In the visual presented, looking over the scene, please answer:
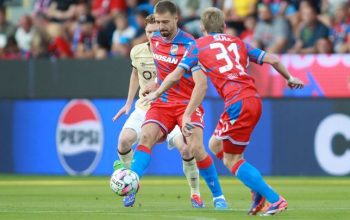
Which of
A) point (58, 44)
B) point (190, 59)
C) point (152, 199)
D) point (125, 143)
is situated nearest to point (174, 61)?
point (190, 59)

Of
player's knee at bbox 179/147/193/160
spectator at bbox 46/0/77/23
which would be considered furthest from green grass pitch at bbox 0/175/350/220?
spectator at bbox 46/0/77/23

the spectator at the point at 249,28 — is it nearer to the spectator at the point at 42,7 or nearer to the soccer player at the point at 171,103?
the spectator at the point at 42,7

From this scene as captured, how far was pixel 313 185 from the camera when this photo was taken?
741 inches

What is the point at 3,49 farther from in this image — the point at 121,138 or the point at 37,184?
the point at 121,138

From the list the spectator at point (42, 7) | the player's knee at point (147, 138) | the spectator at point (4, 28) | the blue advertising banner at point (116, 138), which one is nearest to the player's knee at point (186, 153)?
the player's knee at point (147, 138)

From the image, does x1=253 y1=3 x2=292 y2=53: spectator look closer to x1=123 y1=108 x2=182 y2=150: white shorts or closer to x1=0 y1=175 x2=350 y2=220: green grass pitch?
x1=0 y1=175 x2=350 y2=220: green grass pitch

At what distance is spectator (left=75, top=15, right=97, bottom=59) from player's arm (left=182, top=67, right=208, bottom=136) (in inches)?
480

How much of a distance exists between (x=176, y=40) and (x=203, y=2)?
445 inches

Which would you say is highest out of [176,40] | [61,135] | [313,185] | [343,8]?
[176,40]

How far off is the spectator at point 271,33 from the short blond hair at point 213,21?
394 inches

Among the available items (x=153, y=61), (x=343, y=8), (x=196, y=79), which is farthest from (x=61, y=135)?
(x=196, y=79)

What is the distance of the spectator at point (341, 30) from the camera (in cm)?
2180

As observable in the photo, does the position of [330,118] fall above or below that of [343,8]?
below

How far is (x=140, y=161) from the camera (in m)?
12.8
